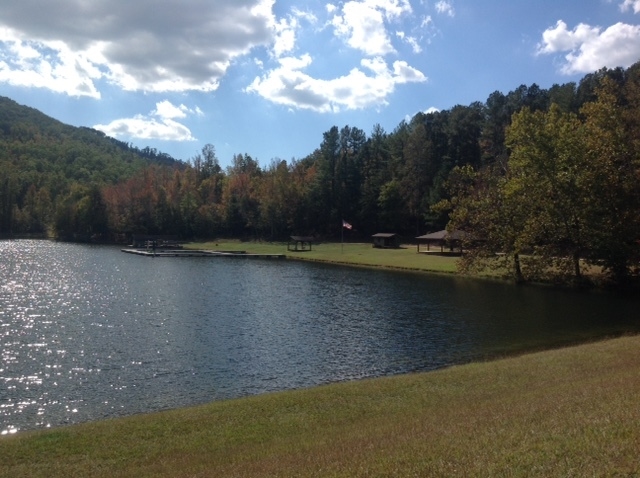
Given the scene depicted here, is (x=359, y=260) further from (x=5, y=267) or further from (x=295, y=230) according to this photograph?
(x=295, y=230)

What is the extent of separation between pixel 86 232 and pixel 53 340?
12891cm

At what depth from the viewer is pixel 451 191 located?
6131 cm

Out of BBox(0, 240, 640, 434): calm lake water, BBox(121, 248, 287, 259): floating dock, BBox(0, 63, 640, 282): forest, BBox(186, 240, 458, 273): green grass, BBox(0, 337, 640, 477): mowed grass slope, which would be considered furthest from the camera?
BBox(121, 248, 287, 259): floating dock

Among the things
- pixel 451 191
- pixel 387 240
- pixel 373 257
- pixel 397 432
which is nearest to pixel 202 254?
pixel 373 257

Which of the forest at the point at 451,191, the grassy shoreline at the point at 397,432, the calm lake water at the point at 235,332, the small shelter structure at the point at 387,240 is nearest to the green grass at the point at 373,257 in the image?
the small shelter structure at the point at 387,240

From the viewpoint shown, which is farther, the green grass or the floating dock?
the floating dock

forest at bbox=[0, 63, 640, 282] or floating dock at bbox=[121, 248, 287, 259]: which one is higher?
forest at bbox=[0, 63, 640, 282]

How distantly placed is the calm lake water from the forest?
6.20m

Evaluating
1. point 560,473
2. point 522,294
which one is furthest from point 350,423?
point 522,294

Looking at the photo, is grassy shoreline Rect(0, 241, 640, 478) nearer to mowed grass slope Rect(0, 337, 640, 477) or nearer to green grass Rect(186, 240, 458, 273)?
mowed grass slope Rect(0, 337, 640, 477)

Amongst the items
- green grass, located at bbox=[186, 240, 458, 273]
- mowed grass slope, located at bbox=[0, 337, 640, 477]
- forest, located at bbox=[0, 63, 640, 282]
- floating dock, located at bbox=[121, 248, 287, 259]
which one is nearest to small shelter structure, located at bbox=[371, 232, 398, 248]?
green grass, located at bbox=[186, 240, 458, 273]

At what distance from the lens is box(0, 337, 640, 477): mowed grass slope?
8547mm

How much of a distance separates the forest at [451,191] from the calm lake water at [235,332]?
6.20 metres

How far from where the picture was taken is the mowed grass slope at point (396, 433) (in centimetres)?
855
